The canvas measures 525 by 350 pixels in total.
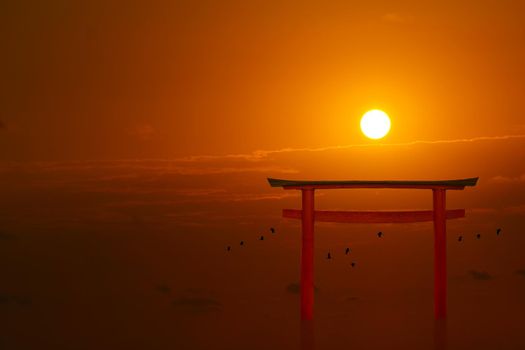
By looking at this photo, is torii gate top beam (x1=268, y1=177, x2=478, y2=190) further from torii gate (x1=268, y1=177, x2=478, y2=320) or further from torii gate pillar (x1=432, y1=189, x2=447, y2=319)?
torii gate pillar (x1=432, y1=189, x2=447, y2=319)

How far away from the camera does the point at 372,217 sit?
16531 millimetres

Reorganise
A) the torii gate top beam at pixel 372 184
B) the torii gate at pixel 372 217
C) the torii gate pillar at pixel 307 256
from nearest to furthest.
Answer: the torii gate top beam at pixel 372 184 < the torii gate at pixel 372 217 < the torii gate pillar at pixel 307 256

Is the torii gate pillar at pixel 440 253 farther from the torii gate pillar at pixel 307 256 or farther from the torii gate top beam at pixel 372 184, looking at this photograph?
the torii gate pillar at pixel 307 256

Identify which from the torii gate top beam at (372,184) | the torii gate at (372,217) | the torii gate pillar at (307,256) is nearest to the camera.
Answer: the torii gate top beam at (372,184)

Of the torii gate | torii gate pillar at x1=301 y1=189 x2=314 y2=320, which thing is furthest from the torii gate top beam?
torii gate pillar at x1=301 y1=189 x2=314 y2=320

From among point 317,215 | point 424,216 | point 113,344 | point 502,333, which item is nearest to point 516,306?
point 502,333

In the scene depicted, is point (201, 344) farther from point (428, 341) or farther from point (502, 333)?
point (502, 333)

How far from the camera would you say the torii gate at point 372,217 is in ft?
54.4

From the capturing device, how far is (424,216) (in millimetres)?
17000

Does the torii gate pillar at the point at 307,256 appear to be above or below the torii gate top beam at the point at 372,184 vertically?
below

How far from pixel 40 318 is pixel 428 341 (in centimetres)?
927

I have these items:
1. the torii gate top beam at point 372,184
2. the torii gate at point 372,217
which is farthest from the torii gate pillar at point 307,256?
the torii gate top beam at point 372,184

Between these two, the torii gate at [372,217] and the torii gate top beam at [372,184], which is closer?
the torii gate top beam at [372,184]

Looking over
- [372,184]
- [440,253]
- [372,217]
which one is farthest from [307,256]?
[440,253]
